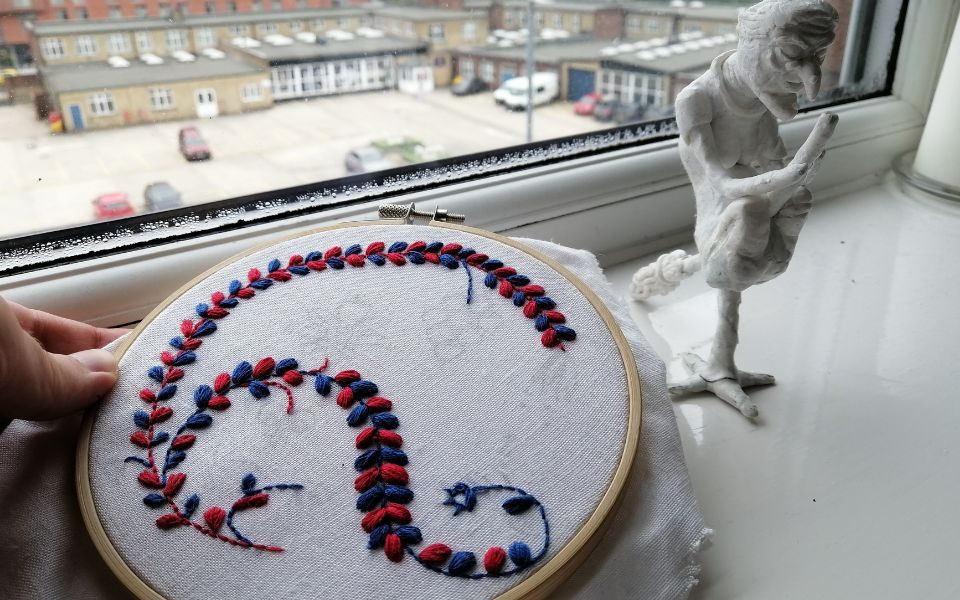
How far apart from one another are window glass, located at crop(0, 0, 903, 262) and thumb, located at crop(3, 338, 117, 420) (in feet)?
0.76

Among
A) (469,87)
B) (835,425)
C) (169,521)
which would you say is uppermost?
(469,87)

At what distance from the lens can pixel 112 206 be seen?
645 mm

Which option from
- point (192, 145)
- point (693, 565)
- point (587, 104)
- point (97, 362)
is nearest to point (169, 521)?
point (97, 362)

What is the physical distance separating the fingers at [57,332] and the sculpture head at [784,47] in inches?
18.7

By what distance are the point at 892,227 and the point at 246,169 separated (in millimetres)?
736

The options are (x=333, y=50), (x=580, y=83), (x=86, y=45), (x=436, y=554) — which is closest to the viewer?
(x=436, y=554)

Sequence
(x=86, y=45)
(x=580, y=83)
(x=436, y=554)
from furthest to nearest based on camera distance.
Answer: (x=580, y=83), (x=86, y=45), (x=436, y=554)

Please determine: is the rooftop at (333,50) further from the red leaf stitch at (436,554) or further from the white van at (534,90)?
the red leaf stitch at (436,554)

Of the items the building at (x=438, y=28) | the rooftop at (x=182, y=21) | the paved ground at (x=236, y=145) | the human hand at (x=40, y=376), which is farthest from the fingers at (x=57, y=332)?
the building at (x=438, y=28)

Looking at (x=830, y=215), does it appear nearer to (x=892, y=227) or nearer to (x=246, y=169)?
(x=892, y=227)

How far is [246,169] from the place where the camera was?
2.28ft

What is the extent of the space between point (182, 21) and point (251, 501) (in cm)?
45

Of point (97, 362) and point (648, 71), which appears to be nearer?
point (97, 362)

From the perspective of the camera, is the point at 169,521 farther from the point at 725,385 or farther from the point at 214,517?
the point at 725,385
